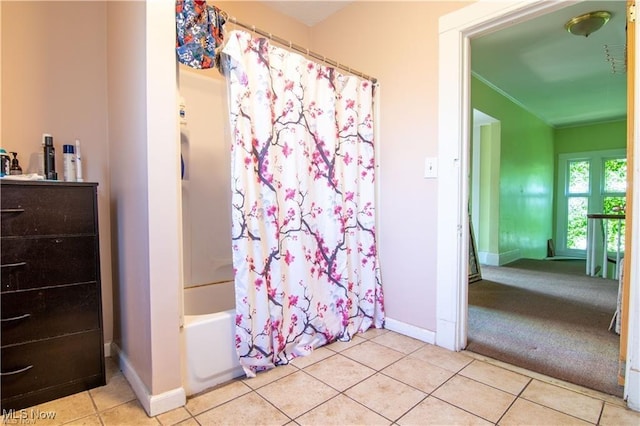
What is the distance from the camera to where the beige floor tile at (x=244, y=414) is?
4.20 feet

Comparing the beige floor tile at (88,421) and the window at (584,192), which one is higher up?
the window at (584,192)

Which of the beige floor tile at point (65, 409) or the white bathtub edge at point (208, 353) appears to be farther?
the white bathtub edge at point (208, 353)

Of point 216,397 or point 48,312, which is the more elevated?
point 48,312

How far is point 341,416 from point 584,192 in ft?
22.7

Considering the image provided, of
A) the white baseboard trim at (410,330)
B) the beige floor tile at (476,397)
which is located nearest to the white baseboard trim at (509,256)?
the white baseboard trim at (410,330)

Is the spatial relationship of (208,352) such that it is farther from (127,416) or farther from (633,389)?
(633,389)

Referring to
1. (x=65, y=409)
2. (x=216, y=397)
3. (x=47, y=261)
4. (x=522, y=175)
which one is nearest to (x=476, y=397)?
(x=216, y=397)

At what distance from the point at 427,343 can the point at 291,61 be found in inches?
73.8

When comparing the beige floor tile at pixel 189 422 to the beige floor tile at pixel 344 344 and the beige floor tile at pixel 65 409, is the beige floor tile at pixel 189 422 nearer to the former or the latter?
the beige floor tile at pixel 65 409

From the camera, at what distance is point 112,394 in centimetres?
149

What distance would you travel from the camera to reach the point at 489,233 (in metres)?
4.49

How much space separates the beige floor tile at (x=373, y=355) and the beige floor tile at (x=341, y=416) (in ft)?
1.20

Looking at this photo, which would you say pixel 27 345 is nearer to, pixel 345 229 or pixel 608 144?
pixel 345 229

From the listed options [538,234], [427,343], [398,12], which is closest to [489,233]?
[538,234]
